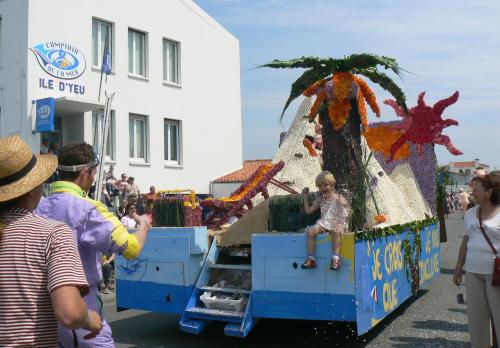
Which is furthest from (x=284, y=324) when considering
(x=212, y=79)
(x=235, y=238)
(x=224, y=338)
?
Answer: (x=212, y=79)

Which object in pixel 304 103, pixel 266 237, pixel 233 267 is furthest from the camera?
pixel 304 103

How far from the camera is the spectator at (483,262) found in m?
4.55

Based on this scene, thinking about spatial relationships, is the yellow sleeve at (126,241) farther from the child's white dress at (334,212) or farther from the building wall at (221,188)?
the building wall at (221,188)

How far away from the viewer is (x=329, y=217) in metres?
Answer: 5.38

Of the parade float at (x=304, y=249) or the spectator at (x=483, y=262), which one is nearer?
the spectator at (x=483, y=262)

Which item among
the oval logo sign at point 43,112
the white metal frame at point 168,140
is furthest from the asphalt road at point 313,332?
the white metal frame at point 168,140

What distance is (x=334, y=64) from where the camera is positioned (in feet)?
21.5

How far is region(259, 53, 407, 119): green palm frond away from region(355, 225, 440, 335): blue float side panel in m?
1.80

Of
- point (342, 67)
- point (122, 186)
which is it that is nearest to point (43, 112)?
point (122, 186)

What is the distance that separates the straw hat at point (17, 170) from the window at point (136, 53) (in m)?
16.6

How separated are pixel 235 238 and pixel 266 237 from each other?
0.96 m

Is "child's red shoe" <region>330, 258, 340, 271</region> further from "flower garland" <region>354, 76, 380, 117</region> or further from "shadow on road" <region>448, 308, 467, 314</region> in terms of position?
"shadow on road" <region>448, 308, 467, 314</region>

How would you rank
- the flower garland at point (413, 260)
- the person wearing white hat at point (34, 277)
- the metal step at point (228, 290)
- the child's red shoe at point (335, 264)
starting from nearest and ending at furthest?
the person wearing white hat at point (34, 277) < the child's red shoe at point (335, 264) < the metal step at point (228, 290) < the flower garland at point (413, 260)

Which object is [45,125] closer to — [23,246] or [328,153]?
[328,153]
